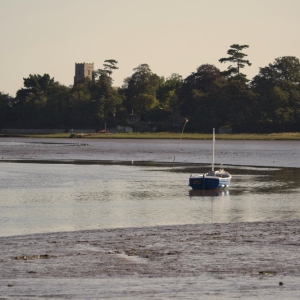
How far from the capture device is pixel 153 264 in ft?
64.2

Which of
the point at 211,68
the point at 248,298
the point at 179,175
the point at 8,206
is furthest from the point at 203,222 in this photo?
the point at 211,68

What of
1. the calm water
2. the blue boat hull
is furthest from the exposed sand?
the blue boat hull

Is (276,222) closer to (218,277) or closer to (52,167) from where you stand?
(218,277)

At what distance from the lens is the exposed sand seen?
16531 millimetres

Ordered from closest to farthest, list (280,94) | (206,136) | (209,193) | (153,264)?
(153,264)
(209,193)
(280,94)
(206,136)

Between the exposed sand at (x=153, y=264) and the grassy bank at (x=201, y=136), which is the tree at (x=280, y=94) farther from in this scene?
the exposed sand at (x=153, y=264)

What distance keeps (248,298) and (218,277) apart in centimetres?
209

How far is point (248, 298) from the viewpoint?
1590cm

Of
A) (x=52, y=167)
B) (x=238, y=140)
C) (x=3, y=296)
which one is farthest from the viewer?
(x=238, y=140)

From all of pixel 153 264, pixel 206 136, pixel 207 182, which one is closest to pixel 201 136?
pixel 206 136

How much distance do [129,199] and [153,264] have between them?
65.4 ft

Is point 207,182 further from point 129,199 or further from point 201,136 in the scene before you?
point 201,136

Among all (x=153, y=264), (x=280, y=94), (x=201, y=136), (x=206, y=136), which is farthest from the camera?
(x=201, y=136)

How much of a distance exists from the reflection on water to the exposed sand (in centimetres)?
382
